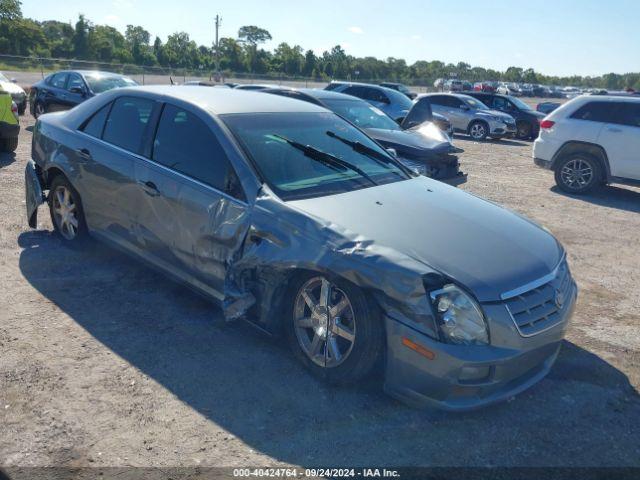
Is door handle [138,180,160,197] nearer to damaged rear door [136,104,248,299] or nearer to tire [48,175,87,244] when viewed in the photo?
damaged rear door [136,104,248,299]

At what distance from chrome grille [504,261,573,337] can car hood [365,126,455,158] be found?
6.20 m

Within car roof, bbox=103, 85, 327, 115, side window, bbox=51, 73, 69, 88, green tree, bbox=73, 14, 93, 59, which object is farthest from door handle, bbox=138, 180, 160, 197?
green tree, bbox=73, 14, 93, 59

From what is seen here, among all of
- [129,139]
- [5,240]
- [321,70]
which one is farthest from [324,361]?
[321,70]

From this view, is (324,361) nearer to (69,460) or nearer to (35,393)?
(69,460)

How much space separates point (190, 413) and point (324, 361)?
832 millimetres

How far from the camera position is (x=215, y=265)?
395 cm

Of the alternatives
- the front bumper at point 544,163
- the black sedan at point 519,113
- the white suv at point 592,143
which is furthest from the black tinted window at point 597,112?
the black sedan at point 519,113

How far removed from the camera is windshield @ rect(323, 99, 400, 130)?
1019cm

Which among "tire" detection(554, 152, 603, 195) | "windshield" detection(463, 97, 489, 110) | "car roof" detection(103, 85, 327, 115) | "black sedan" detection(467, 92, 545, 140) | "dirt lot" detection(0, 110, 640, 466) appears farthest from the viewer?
"black sedan" detection(467, 92, 545, 140)

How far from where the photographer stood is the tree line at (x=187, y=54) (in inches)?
2447

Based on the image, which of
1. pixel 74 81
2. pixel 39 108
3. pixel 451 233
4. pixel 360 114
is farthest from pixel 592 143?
pixel 39 108

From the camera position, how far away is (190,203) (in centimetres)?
407

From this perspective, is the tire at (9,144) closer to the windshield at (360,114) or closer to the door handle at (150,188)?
the windshield at (360,114)

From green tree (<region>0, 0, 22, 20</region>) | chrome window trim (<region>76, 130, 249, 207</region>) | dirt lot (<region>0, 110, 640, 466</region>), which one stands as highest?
green tree (<region>0, 0, 22, 20</region>)
